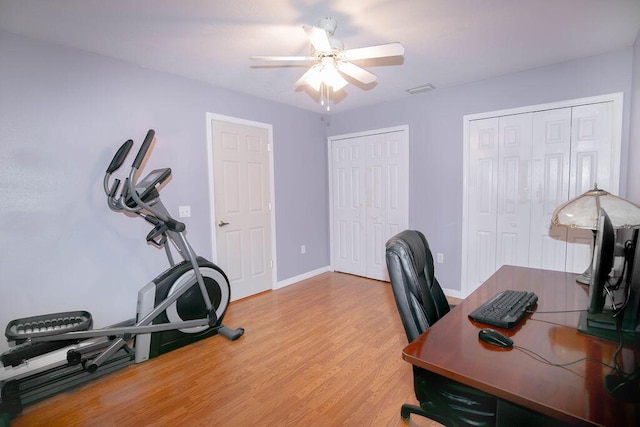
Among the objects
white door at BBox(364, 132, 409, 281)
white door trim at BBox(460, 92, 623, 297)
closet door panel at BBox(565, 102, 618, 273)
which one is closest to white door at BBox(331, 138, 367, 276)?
white door at BBox(364, 132, 409, 281)

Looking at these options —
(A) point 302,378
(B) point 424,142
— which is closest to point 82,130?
(A) point 302,378

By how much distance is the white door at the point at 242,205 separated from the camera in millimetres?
3359

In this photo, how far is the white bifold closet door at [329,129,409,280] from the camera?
3.95 m

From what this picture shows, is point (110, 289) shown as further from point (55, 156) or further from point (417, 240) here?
point (417, 240)

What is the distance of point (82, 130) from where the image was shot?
7.97 ft

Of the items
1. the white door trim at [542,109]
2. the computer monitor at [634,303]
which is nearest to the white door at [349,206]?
the white door trim at [542,109]

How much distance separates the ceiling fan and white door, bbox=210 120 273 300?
1.45m

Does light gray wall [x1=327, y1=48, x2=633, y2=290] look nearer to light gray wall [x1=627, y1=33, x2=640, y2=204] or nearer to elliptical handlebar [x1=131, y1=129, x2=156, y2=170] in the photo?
light gray wall [x1=627, y1=33, x2=640, y2=204]

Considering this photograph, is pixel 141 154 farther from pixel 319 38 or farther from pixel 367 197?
pixel 367 197

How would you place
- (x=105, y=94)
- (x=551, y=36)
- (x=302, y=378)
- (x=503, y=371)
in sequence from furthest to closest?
(x=105, y=94)
(x=551, y=36)
(x=302, y=378)
(x=503, y=371)

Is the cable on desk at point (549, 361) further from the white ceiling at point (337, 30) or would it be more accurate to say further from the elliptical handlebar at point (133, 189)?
the elliptical handlebar at point (133, 189)

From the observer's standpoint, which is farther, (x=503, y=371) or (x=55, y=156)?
(x=55, y=156)

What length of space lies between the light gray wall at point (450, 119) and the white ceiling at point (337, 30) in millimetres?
167

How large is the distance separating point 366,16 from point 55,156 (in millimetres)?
2545
